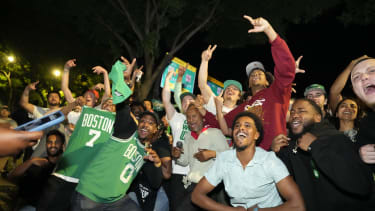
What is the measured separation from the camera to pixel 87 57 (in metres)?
16.7

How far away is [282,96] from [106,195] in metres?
2.68

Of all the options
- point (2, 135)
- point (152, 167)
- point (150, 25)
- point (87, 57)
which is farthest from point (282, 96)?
point (87, 57)

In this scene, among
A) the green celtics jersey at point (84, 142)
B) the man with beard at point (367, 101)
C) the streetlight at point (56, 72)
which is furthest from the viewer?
the streetlight at point (56, 72)

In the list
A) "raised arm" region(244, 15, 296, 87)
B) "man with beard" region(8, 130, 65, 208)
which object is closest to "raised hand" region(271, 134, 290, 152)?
"raised arm" region(244, 15, 296, 87)

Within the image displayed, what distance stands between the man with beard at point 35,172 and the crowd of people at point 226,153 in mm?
16

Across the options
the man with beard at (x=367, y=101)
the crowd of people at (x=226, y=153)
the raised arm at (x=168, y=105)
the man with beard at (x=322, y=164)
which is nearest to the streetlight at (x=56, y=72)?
the crowd of people at (x=226, y=153)

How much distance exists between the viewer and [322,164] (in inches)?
108

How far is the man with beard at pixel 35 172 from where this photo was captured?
4.53m

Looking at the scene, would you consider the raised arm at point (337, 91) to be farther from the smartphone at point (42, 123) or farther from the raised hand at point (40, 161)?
the raised hand at point (40, 161)

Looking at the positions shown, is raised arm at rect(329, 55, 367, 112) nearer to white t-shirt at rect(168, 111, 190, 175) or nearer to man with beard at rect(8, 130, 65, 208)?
white t-shirt at rect(168, 111, 190, 175)

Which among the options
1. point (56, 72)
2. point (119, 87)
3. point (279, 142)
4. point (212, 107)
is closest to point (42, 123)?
point (119, 87)

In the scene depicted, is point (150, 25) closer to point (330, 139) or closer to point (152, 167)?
point (152, 167)

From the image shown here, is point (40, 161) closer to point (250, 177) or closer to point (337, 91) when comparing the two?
point (250, 177)

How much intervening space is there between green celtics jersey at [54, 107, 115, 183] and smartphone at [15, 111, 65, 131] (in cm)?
232
